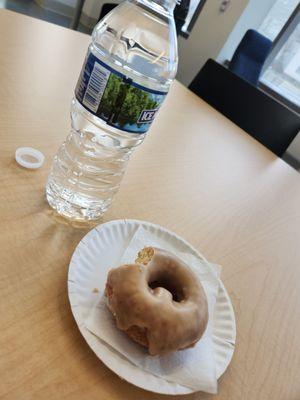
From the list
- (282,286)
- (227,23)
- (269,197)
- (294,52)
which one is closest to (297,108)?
(294,52)

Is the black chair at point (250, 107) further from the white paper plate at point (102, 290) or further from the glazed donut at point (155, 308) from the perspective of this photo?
the glazed donut at point (155, 308)

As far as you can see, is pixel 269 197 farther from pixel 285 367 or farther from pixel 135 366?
pixel 135 366

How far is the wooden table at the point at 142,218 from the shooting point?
0.36 metres

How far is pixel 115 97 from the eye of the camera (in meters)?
0.42

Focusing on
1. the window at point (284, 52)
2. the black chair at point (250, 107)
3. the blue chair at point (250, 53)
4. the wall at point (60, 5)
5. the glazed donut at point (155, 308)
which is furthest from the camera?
the wall at point (60, 5)

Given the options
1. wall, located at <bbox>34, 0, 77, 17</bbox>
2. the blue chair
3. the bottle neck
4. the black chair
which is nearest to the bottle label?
the bottle neck

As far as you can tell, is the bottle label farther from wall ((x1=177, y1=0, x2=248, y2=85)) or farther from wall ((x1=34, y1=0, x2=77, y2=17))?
wall ((x1=34, y1=0, x2=77, y2=17))

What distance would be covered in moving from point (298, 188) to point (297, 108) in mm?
2232

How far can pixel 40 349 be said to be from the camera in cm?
36

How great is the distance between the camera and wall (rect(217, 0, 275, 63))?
278cm

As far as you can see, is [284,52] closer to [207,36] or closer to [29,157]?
[207,36]

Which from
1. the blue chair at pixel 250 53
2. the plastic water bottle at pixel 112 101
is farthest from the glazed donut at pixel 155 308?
the blue chair at pixel 250 53

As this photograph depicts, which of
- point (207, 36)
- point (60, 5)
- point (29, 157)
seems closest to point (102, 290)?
point (29, 157)

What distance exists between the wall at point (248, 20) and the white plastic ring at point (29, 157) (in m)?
2.81
